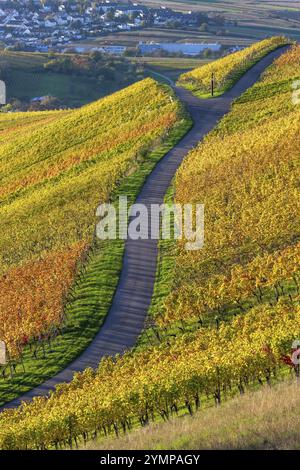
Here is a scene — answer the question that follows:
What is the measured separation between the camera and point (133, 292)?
164 ft

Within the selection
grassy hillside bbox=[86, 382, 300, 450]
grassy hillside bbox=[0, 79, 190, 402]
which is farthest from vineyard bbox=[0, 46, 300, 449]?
grassy hillside bbox=[86, 382, 300, 450]

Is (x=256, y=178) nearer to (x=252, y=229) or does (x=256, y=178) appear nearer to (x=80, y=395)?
(x=252, y=229)

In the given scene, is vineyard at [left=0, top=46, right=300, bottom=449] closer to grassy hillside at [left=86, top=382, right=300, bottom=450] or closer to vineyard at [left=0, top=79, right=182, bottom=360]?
vineyard at [left=0, top=79, right=182, bottom=360]

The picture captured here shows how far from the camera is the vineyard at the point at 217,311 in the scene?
111 feet

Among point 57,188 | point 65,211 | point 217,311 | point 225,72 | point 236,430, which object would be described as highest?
point 225,72

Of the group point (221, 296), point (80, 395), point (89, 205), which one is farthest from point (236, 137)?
point (80, 395)

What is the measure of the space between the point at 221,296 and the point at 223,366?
12.2m

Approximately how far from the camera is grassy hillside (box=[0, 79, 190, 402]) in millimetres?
47281

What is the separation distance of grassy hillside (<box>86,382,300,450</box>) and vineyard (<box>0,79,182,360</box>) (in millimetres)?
19485

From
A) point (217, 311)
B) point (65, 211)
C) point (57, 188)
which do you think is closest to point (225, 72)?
point (57, 188)

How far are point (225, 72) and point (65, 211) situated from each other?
3888 cm

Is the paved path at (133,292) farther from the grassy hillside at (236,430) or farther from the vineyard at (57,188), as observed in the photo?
the grassy hillside at (236,430)

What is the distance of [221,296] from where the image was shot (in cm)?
4603

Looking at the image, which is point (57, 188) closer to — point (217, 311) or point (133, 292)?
point (133, 292)
